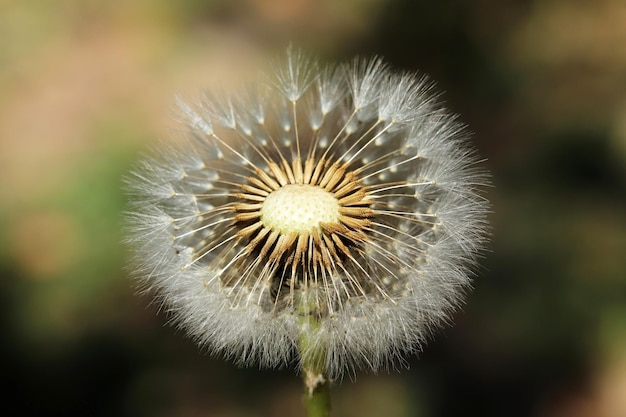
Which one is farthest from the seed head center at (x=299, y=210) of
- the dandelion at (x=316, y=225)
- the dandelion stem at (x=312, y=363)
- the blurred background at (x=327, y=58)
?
the blurred background at (x=327, y=58)

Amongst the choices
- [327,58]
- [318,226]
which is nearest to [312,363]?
[318,226]

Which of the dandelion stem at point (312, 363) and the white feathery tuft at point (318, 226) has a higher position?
the white feathery tuft at point (318, 226)

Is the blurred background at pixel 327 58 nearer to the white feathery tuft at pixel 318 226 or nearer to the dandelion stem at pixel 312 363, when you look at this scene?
the white feathery tuft at pixel 318 226

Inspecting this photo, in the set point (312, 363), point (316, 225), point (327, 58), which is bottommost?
point (312, 363)

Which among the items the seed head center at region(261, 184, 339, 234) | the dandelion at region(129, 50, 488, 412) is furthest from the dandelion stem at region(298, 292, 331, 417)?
the seed head center at region(261, 184, 339, 234)

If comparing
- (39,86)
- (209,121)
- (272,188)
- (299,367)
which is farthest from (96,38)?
(299,367)

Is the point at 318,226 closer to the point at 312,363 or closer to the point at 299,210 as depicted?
the point at 299,210

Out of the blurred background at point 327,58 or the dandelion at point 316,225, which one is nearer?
the dandelion at point 316,225

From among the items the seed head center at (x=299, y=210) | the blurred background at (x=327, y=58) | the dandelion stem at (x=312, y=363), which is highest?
the blurred background at (x=327, y=58)
